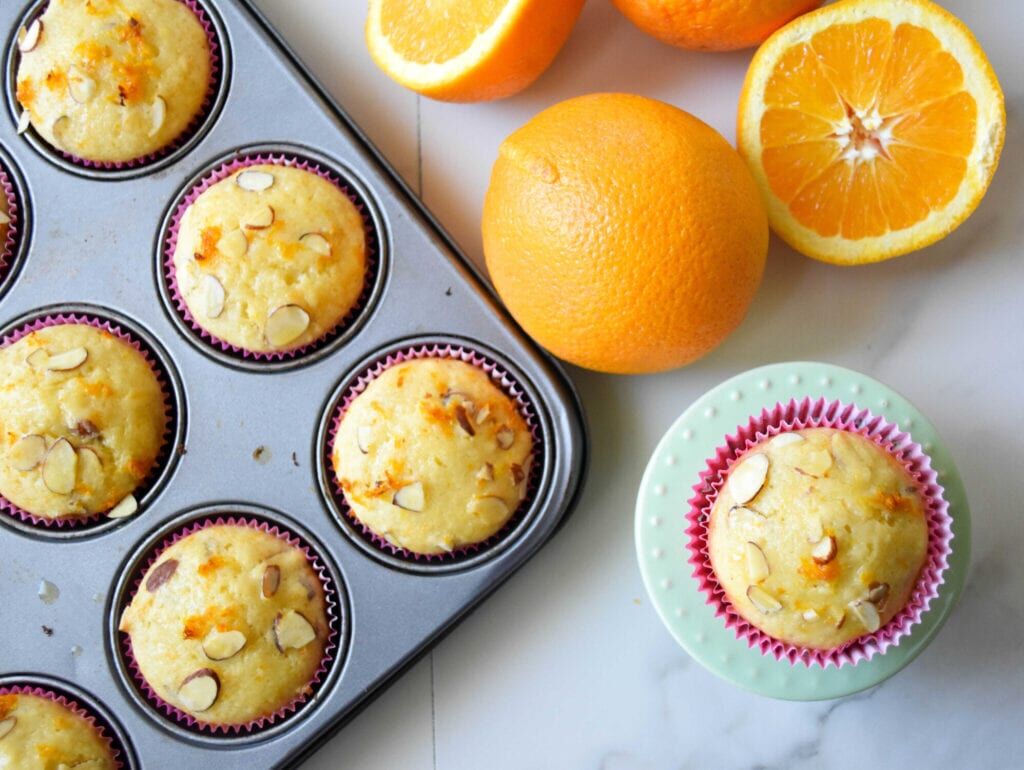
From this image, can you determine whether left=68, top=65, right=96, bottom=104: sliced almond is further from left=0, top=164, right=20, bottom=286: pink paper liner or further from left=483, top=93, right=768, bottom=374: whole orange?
left=483, top=93, right=768, bottom=374: whole orange

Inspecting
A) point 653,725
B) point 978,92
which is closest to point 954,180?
point 978,92

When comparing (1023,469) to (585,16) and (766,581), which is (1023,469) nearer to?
(766,581)

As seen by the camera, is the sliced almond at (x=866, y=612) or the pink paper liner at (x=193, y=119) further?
the pink paper liner at (x=193, y=119)

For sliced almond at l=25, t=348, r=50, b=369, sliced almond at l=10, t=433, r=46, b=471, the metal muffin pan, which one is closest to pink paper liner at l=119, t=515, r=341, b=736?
the metal muffin pan

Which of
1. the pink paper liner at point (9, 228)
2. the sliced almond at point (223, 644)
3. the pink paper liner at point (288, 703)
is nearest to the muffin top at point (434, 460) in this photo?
the pink paper liner at point (288, 703)

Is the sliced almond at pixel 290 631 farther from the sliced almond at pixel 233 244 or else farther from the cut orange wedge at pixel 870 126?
the cut orange wedge at pixel 870 126

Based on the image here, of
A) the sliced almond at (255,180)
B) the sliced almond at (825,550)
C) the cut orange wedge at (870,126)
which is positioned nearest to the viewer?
the sliced almond at (825,550)

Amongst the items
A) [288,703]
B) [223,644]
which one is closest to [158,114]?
[223,644]
